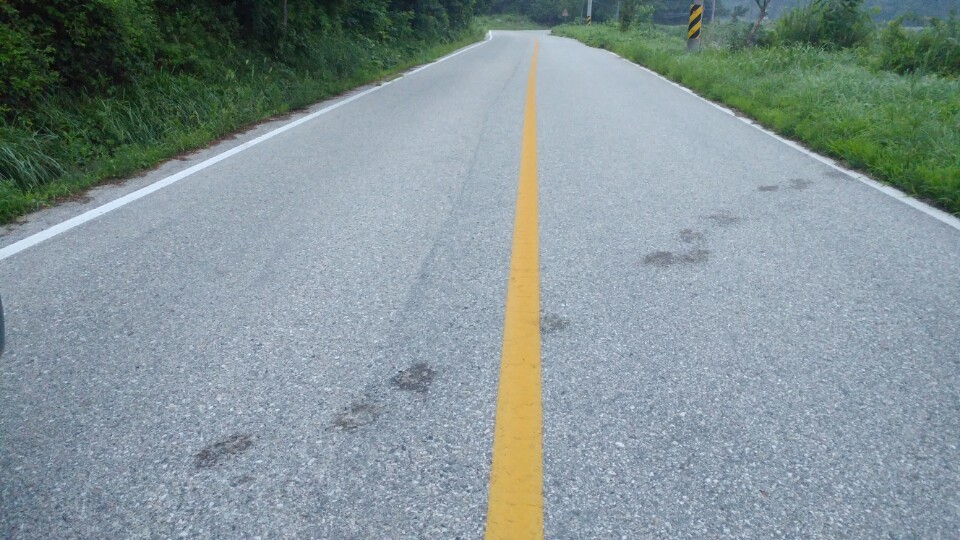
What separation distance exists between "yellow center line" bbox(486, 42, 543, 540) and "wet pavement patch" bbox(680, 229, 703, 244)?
1034mm

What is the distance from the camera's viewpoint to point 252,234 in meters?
4.66

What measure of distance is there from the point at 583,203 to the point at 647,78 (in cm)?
1135

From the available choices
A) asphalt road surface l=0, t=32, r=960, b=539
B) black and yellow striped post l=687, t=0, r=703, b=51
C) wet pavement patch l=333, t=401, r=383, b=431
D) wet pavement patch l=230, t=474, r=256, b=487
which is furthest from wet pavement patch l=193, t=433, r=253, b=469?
black and yellow striped post l=687, t=0, r=703, b=51

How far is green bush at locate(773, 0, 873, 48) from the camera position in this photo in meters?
17.5

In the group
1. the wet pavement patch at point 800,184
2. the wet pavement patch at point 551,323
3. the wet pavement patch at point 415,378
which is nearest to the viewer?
the wet pavement patch at point 415,378

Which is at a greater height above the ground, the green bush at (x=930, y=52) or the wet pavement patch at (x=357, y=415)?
the wet pavement patch at (x=357, y=415)

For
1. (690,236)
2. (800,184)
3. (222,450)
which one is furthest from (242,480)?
(800,184)

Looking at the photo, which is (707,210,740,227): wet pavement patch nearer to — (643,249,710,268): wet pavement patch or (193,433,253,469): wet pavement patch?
(643,249,710,268): wet pavement patch

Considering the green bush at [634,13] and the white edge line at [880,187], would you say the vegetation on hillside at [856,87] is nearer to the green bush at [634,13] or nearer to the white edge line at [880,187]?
the white edge line at [880,187]

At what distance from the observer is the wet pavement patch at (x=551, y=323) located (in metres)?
3.24

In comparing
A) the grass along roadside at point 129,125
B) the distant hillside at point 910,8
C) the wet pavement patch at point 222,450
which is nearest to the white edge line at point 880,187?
the wet pavement patch at point 222,450

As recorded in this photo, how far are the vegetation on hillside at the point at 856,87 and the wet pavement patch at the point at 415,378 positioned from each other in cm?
457

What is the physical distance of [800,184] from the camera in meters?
5.96

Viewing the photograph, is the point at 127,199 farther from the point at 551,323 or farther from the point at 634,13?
the point at 634,13
